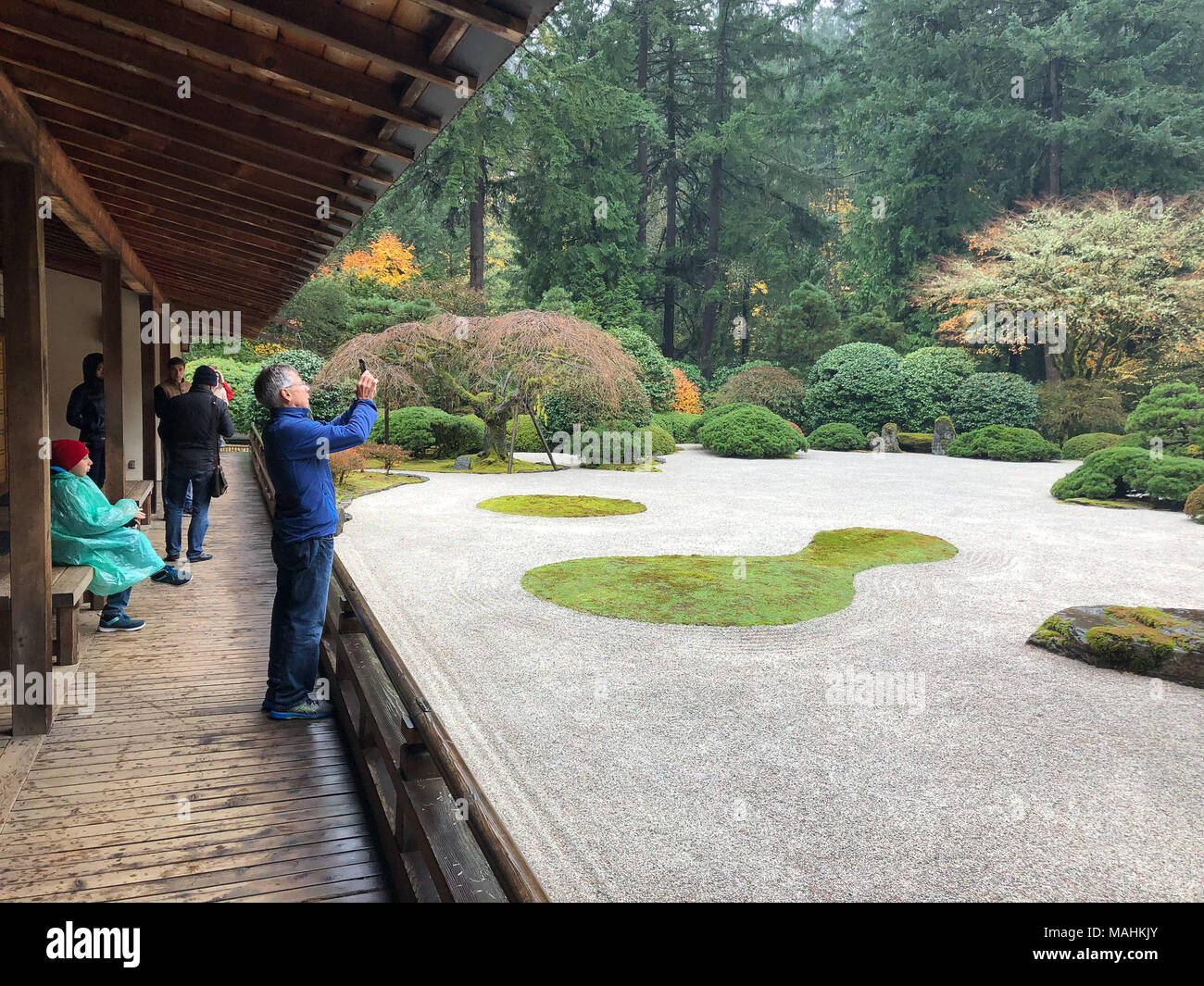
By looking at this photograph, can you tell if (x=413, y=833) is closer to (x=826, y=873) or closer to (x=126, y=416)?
(x=826, y=873)

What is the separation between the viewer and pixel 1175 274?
2395 cm

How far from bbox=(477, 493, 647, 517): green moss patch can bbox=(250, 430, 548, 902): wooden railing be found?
8649mm

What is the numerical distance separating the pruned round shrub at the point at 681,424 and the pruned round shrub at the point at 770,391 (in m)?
1.46

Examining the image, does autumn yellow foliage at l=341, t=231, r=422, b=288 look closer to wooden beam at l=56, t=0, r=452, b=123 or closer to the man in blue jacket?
the man in blue jacket

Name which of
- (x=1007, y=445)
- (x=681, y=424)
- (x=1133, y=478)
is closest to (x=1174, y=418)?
(x=1133, y=478)

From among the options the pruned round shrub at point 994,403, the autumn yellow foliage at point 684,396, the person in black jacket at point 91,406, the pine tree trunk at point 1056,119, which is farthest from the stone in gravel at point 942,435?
the person in black jacket at point 91,406

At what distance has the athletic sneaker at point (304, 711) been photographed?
383 cm

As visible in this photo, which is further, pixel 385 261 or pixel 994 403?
pixel 385 261

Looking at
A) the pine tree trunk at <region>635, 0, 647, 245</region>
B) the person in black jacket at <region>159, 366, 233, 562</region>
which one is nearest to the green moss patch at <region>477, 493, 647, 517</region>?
the person in black jacket at <region>159, 366, 233, 562</region>

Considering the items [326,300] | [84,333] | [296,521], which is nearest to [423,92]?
[296,521]

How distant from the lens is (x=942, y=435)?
931 inches

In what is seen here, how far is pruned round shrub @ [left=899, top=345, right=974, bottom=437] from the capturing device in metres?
25.0

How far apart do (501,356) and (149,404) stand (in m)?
8.28

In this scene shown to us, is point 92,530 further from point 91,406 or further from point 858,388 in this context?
point 858,388
